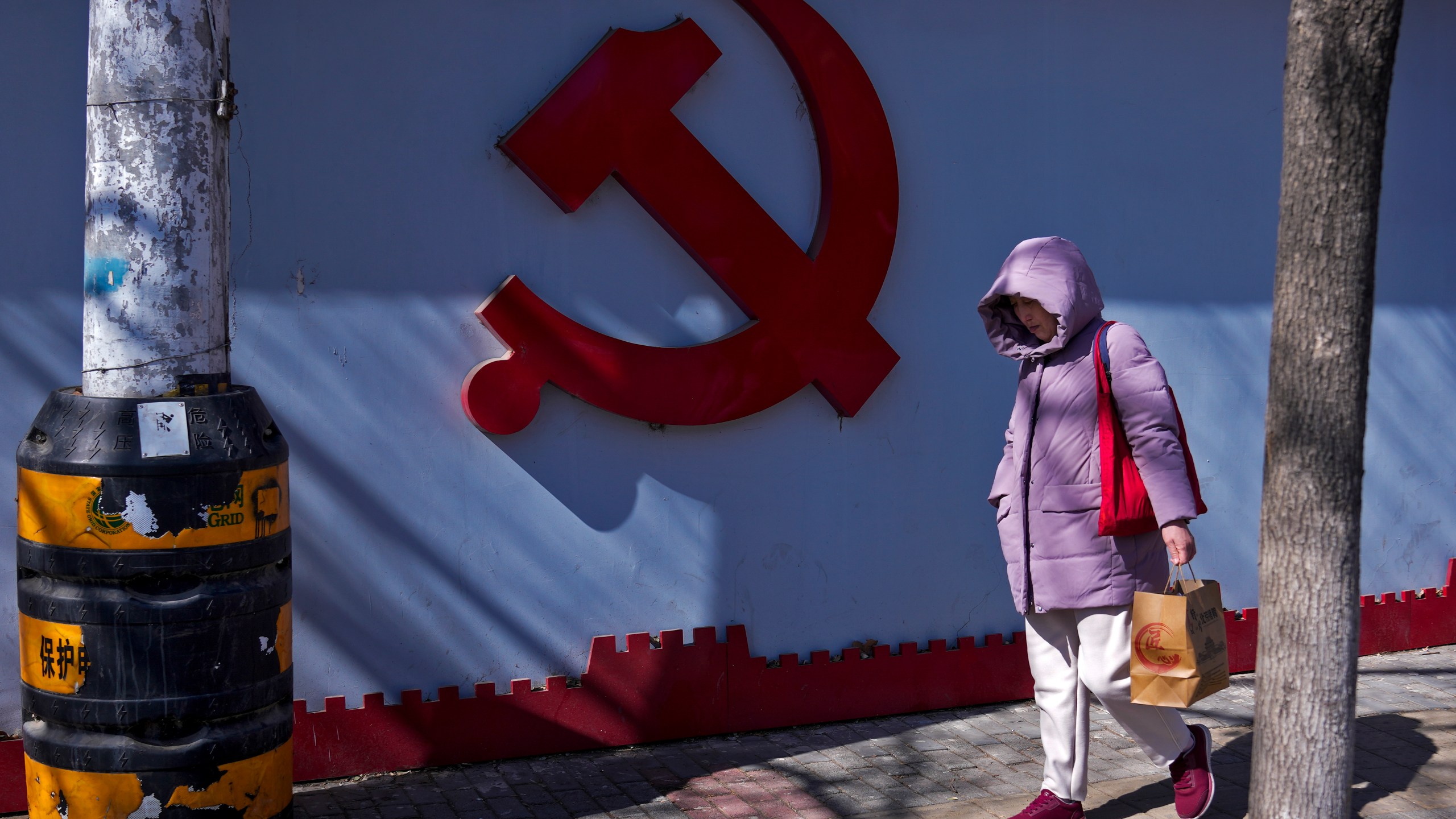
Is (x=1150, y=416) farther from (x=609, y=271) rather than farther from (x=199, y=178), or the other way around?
(x=199, y=178)

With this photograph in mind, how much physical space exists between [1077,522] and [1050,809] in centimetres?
91

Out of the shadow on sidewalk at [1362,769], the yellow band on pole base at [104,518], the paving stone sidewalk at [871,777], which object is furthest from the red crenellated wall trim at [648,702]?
the yellow band on pole base at [104,518]

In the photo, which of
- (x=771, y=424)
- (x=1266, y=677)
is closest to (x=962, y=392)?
(x=771, y=424)

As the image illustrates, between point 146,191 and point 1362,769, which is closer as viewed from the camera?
point 146,191

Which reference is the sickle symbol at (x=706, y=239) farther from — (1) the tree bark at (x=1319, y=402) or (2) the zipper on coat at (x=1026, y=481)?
(1) the tree bark at (x=1319, y=402)

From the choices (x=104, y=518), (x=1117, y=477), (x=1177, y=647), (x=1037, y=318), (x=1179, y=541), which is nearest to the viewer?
(x=104, y=518)

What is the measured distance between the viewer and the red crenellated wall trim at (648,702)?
13.9ft

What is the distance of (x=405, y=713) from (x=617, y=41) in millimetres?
2494

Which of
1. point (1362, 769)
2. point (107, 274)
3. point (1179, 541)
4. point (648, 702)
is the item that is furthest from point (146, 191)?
point (1362, 769)

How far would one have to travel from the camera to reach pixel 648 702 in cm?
467

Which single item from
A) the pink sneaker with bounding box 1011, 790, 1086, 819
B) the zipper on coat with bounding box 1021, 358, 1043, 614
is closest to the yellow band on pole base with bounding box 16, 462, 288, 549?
the zipper on coat with bounding box 1021, 358, 1043, 614

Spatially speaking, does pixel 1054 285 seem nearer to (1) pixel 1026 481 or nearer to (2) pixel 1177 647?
(1) pixel 1026 481

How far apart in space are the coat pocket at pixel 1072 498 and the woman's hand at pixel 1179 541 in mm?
207

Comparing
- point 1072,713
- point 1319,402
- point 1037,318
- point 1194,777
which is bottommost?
point 1194,777
